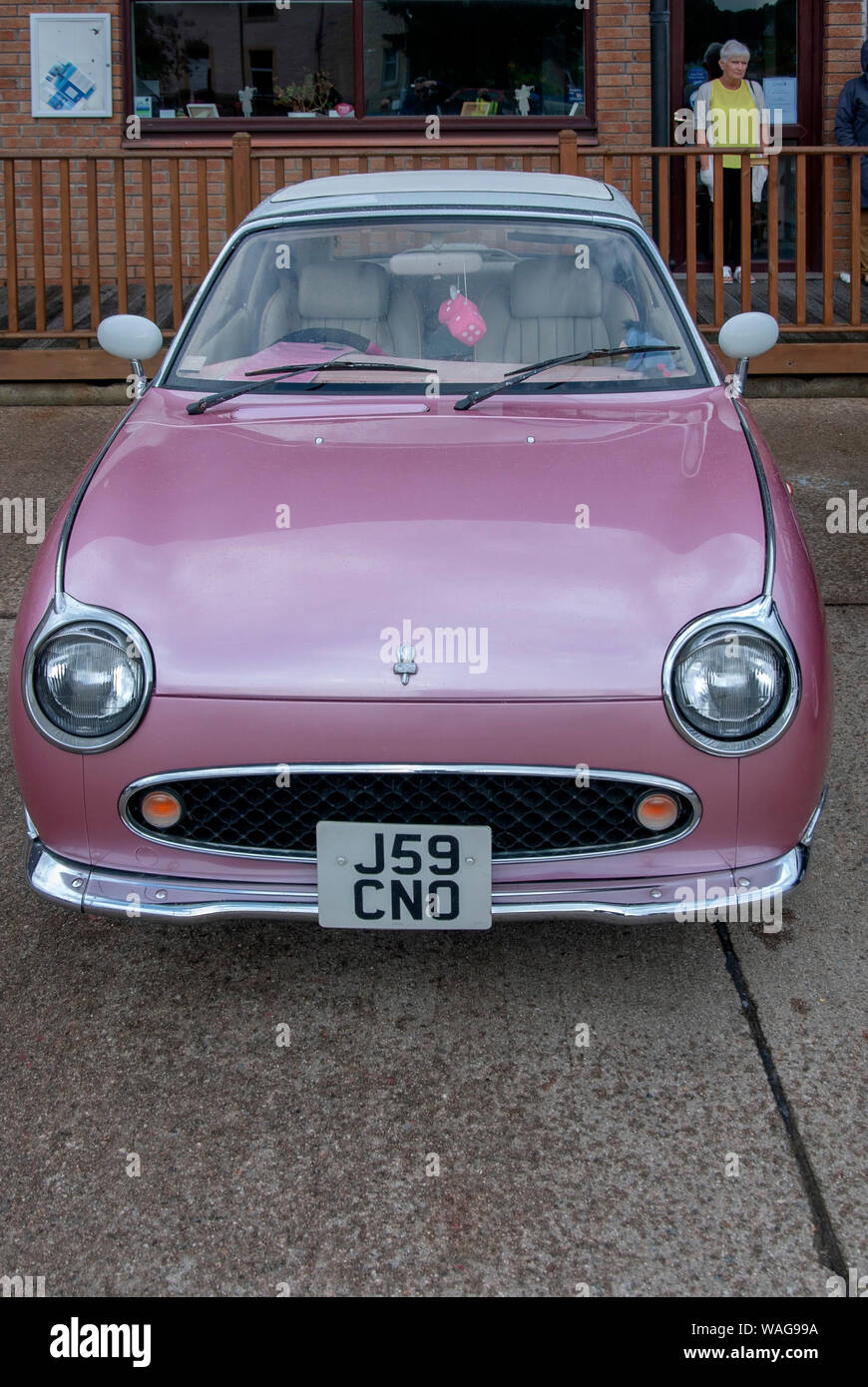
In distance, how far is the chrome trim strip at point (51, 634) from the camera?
2.46 metres

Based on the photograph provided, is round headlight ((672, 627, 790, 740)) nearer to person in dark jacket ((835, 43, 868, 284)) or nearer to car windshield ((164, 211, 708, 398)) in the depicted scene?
car windshield ((164, 211, 708, 398))

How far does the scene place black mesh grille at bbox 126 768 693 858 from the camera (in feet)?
8.05

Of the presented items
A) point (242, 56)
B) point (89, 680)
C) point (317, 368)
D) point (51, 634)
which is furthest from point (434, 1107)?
point (242, 56)

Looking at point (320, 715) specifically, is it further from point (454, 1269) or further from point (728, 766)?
point (454, 1269)

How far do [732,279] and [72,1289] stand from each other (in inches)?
341

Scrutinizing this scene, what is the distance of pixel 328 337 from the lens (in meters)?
3.62

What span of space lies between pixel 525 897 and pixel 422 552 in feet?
2.24

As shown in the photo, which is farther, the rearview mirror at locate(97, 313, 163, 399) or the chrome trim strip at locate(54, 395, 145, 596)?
the rearview mirror at locate(97, 313, 163, 399)

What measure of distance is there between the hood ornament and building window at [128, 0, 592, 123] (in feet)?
27.9
